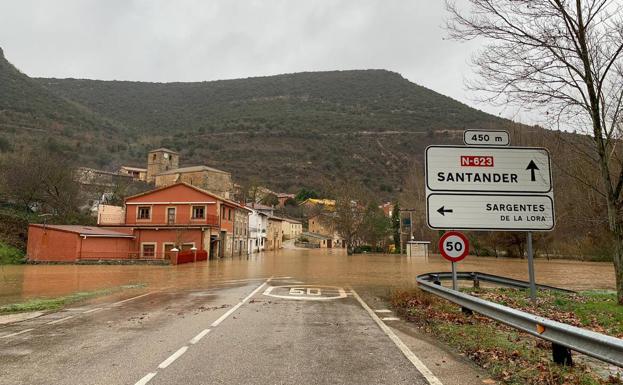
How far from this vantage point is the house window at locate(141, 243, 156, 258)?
43938mm

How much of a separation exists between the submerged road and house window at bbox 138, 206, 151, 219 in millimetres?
37013

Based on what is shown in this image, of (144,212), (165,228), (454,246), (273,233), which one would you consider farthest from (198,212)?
(454,246)

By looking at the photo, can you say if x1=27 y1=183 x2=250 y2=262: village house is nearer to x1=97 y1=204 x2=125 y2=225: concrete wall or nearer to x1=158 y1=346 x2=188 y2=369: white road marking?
x1=97 y1=204 x2=125 y2=225: concrete wall

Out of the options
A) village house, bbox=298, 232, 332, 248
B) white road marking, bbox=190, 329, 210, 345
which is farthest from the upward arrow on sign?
village house, bbox=298, 232, 332, 248

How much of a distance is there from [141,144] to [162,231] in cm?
8863

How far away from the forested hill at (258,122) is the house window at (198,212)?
47.8 meters

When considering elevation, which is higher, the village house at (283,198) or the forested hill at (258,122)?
the forested hill at (258,122)

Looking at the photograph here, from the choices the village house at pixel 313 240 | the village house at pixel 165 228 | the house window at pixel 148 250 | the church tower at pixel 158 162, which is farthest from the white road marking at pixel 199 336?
the church tower at pixel 158 162

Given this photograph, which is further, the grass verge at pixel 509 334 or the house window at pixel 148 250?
the house window at pixel 148 250

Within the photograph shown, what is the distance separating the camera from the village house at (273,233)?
8094 centimetres

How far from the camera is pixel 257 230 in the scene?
2756 inches

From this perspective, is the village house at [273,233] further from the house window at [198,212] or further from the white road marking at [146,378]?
the white road marking at [146,378]

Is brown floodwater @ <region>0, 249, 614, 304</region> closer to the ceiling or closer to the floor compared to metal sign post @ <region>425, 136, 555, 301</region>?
closer to the floor

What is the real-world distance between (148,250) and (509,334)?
42.2 metres
